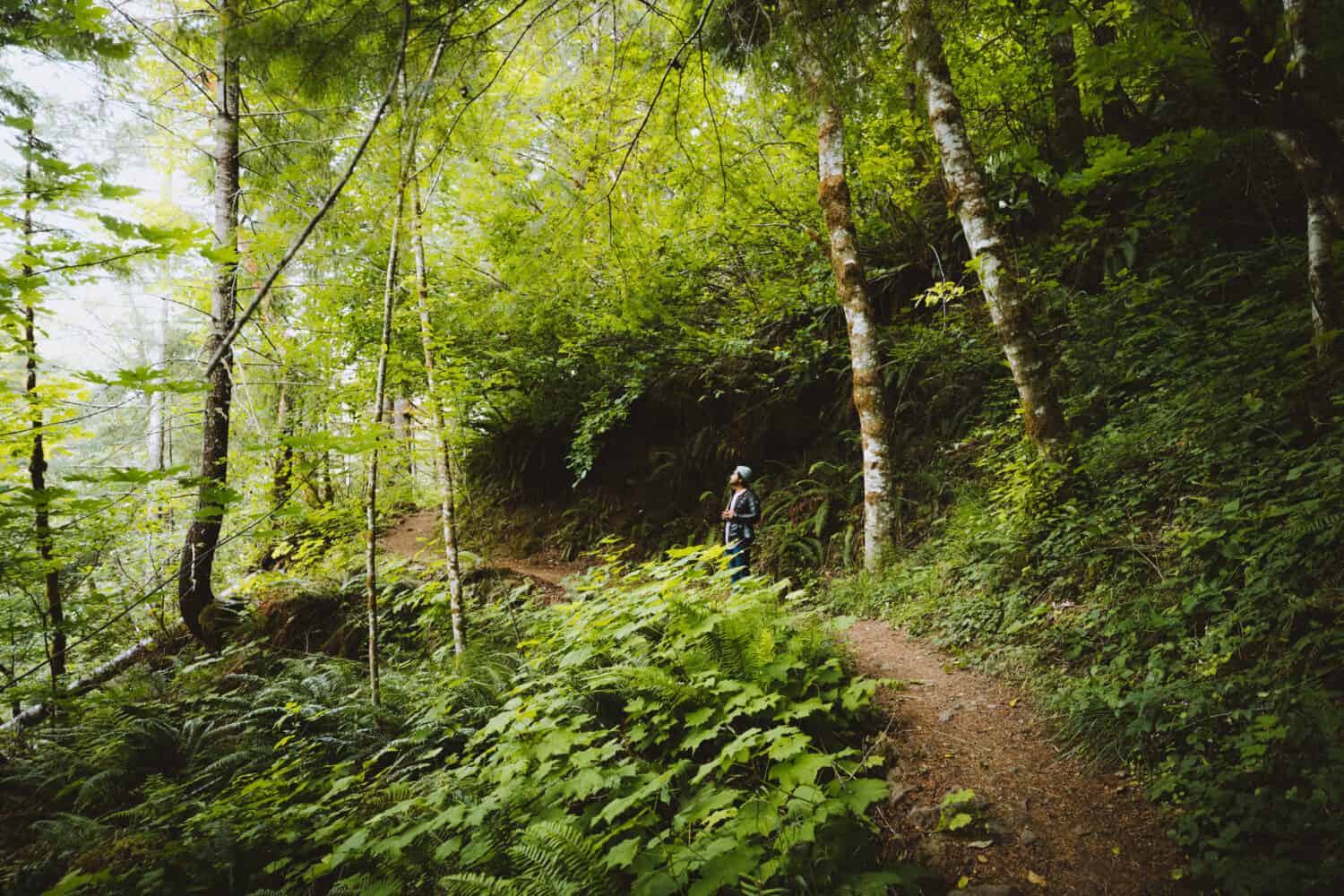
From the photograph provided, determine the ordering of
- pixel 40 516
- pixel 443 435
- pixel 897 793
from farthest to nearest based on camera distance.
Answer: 1. pixel 443 435
2. pixel 40 516
3. pixel 897 793

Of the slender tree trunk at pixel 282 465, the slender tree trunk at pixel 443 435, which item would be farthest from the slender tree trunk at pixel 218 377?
the slender tree trunk at pixel 443 435

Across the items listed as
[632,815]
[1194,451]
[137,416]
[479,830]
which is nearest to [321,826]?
[479,830]

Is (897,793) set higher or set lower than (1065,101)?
lower

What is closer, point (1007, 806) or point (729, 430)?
point (1007, 806)

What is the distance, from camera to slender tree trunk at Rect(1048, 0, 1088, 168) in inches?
299

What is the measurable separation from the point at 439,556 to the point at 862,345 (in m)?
9.63

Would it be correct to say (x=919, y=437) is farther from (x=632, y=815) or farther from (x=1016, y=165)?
(x=632, y=815)

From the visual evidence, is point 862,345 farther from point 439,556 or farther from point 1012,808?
point 439,556

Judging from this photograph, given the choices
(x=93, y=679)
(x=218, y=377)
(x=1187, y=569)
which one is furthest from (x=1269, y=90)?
(x=93, y=679)

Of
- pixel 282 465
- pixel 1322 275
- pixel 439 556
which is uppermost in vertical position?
pixel 1322 275

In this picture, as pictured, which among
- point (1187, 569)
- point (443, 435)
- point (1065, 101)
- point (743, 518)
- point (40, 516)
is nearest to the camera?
point (1187, 569)

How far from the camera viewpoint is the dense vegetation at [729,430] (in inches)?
111

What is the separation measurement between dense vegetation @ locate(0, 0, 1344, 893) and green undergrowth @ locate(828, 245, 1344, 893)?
0.09 feet

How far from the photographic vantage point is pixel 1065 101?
7961mm
